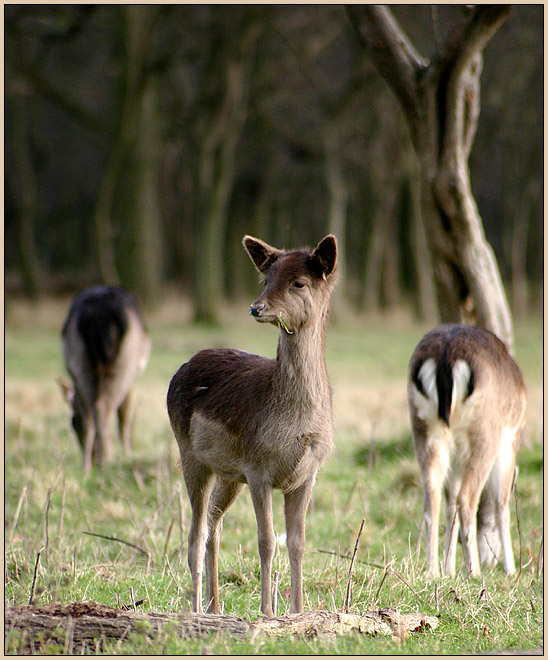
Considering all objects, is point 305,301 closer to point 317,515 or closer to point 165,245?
point 317,515

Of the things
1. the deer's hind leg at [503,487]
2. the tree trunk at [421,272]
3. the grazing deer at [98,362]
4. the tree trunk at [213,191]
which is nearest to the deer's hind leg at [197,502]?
the deer's hind leg at [503,487]

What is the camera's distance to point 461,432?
20.4 ft

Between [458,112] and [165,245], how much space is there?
86.7 ft

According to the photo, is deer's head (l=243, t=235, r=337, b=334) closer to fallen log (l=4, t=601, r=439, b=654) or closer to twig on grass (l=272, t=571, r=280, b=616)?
twig on grass (l=272, t=571, r=280, b=616)

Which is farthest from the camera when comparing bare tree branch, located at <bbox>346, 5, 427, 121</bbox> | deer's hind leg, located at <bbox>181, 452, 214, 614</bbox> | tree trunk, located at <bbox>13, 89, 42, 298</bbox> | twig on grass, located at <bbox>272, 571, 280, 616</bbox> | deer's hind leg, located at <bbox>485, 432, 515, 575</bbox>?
tree trunk, located at <bbox>13, 89, 42, 298</bbox>

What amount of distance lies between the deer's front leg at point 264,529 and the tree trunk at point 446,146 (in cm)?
419

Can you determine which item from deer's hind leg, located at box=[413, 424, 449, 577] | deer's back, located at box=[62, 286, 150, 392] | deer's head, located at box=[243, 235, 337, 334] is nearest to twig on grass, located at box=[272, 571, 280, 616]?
deer's head, located at box=[243, 235, 337, 334]

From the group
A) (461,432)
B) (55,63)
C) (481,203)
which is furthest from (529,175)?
(461,432)

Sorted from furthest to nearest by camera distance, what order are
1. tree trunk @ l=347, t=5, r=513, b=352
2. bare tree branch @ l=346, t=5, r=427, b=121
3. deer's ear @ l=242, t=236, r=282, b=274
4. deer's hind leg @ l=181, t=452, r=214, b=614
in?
bare tree branch @ l=346, t=5, r=427, b=121, tree trunk @ l=347, t=5, r=513, b=352, deer's hind leg @ l=181, t=452, r=214, b=614, deer's ear @ l=242, t=236, r=282, b=274

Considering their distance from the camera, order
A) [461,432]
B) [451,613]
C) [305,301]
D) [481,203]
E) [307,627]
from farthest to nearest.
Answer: [481,203] < [461,432] < [451,613] < [305,301] < [307,627]

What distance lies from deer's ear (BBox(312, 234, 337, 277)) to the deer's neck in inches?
11.7

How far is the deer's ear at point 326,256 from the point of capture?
4.51m

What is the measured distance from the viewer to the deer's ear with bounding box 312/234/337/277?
14.8 ft

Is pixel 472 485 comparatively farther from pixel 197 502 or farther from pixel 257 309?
pixel 257 309
